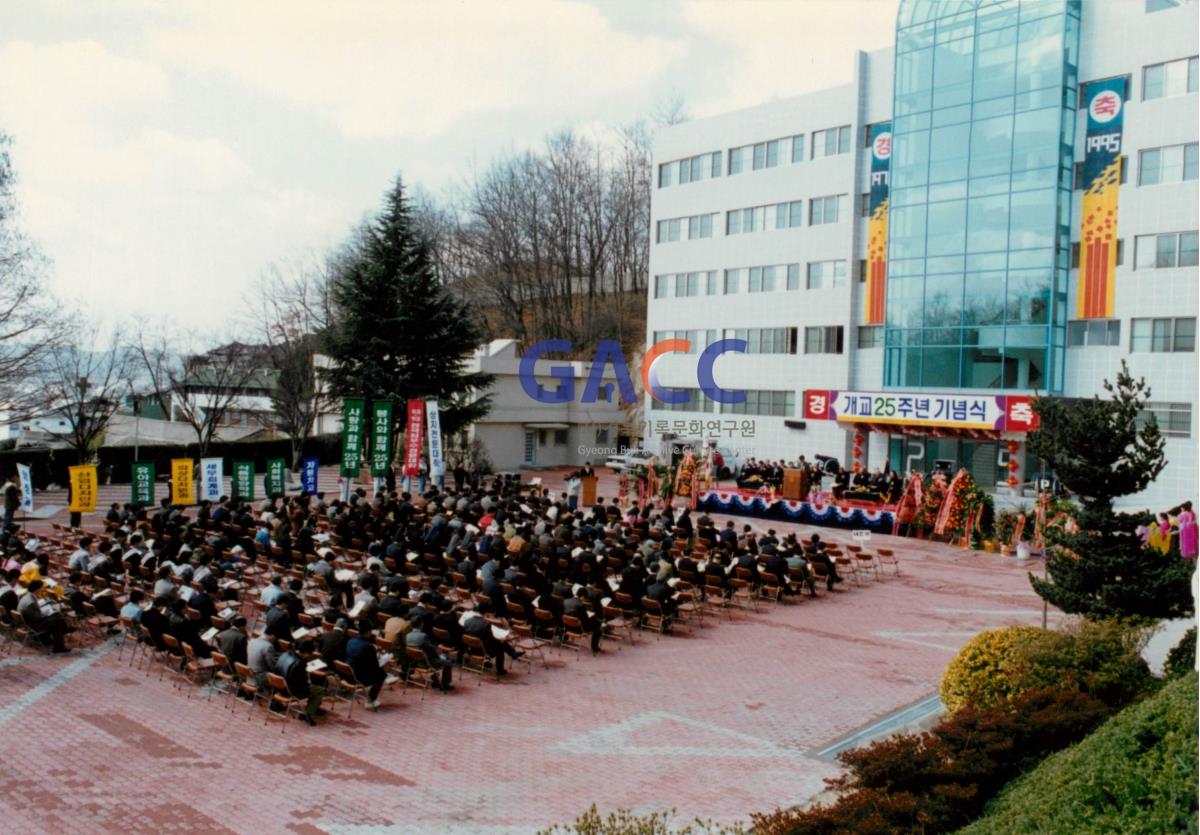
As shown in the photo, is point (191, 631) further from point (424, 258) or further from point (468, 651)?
point (424, 258)

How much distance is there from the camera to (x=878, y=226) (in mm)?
41719

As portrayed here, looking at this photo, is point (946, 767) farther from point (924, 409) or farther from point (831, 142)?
point (831, 142)

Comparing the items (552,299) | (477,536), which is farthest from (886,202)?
(552,299)

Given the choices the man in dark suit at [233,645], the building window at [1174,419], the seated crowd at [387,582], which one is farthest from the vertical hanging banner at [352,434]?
the building window at [1174,419]

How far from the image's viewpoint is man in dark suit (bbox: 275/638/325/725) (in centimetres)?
1273

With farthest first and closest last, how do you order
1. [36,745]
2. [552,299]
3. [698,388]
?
[552,299] < [698,388] < [36,745]

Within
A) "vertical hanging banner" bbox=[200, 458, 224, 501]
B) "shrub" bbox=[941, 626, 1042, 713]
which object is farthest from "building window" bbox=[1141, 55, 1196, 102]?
"vertical hanging banner" bbox=[200, 458, 224, 501]

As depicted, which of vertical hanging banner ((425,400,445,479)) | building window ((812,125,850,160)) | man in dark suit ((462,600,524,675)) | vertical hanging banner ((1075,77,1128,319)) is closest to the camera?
man in dark suit ((462,600,524,675))

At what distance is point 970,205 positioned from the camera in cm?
3850

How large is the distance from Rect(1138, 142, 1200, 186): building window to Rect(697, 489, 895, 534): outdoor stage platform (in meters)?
14.7

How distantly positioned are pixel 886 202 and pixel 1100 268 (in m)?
9.02

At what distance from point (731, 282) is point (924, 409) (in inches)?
511

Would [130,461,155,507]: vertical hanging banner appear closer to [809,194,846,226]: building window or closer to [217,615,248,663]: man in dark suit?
[217,615,248,663]: man in dark suit

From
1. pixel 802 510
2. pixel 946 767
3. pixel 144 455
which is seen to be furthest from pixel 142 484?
pixel 946 767
